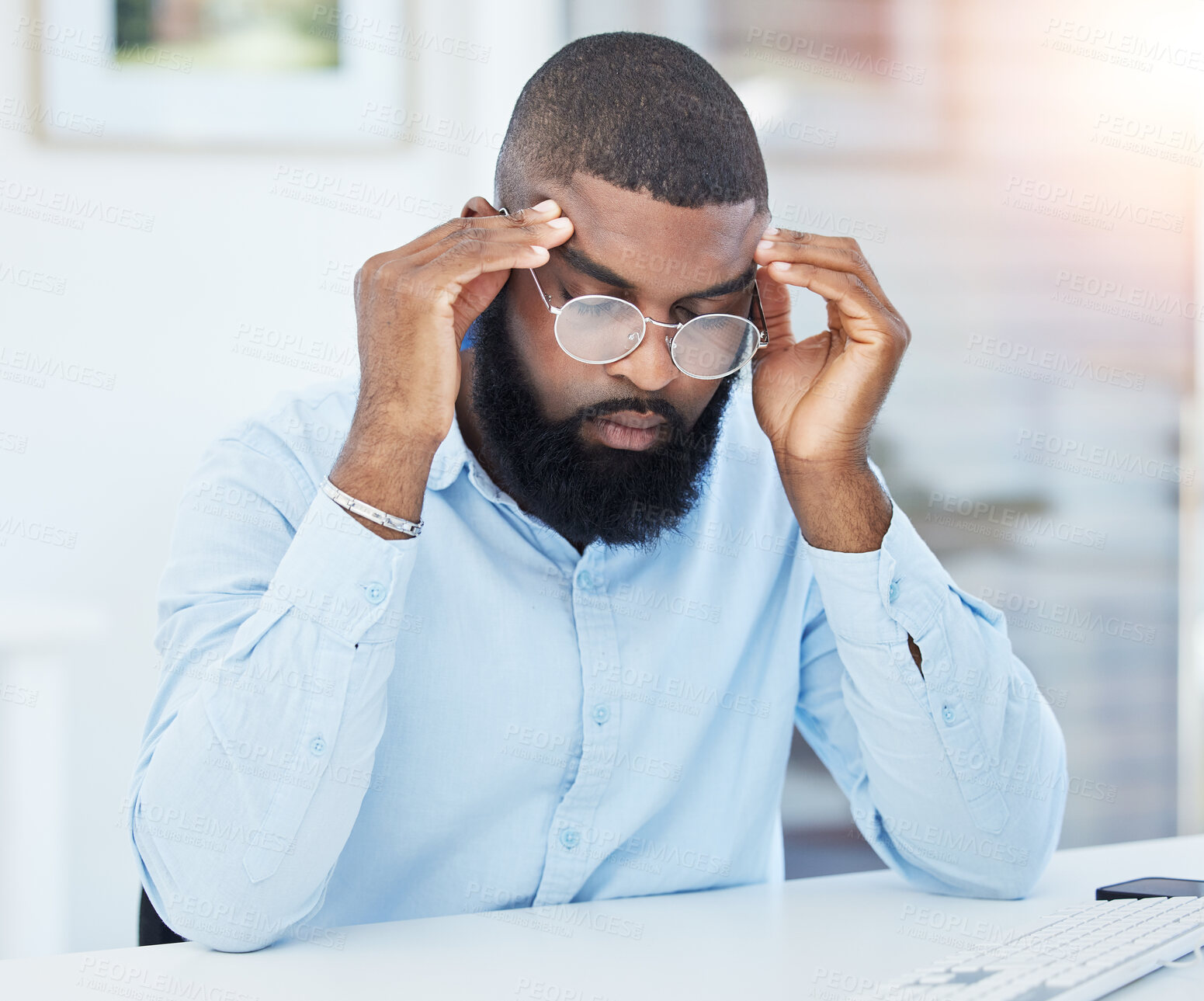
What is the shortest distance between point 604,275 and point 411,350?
23cm

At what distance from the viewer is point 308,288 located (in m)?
2.45

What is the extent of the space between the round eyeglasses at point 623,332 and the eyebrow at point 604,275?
19mm

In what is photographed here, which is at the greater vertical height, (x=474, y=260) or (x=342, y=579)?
(x=474, y=260)

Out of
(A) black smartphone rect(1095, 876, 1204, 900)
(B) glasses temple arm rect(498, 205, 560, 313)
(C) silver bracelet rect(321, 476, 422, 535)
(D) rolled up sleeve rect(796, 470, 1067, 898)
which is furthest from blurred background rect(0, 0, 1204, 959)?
(A) black smartphone rect(1095, 876, 1204, 900)

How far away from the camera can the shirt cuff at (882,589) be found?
1.29 m

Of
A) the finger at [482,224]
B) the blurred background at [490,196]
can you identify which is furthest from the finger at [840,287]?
the blurred background at [490,196]

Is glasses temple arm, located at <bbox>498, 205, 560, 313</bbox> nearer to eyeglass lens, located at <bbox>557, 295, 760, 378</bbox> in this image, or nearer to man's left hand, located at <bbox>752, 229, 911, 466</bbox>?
eyeglass lens, located at <bbox>557, 295, 760, 378</bbox>

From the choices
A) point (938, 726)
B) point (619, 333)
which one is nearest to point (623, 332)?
point (619, 333)

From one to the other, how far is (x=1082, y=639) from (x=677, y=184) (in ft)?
7.42

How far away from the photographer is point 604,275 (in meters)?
1.25

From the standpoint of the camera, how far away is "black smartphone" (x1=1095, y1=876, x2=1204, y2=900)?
46.6 inches

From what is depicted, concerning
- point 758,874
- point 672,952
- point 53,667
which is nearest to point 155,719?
point 672,952

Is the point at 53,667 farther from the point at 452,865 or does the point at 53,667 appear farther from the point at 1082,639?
the point at 1082,639

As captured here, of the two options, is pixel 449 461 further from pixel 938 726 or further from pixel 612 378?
pixel 938 726
